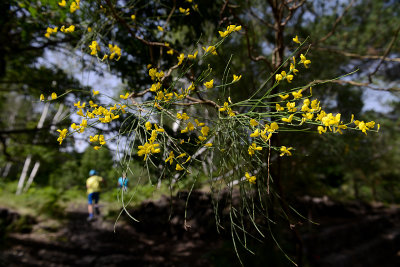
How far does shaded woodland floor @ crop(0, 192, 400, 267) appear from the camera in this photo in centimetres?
436

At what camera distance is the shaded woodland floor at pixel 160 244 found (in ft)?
14.3

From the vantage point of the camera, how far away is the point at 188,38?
2.33 meters

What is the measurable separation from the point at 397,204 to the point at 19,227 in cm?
1822

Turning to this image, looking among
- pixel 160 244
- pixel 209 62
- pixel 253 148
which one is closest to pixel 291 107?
pixel 253 148

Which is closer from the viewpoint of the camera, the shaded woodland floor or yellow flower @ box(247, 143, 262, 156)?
yellow flower @ box(247, 143, 262, 156)

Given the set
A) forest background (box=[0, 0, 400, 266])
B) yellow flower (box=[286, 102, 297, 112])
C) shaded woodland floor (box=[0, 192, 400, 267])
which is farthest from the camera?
shaded woodland floor (box=[0, 192, 400, 267])

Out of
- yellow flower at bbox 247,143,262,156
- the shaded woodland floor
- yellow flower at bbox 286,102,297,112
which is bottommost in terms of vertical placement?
the shaded woodland floor

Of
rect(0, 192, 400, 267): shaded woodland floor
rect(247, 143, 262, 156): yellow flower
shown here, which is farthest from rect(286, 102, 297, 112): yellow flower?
rect(0, 192, 400, 267): shaded woodland floor

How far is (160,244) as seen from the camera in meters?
5.41

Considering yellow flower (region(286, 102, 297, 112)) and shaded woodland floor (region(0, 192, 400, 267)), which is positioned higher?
yellow flower (region(286, 102, 297, 112))

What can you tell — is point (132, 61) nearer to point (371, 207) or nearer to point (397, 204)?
point (371, 207)

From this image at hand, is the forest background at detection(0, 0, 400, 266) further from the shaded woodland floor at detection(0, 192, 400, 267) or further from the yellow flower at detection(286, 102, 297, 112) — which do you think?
the shaded woodland floor at detection(0, 192, 400, 267)

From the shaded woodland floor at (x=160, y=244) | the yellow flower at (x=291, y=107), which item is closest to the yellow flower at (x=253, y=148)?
the yellow flower at (x=291, y=107)

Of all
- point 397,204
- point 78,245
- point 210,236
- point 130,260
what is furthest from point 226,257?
point 397,204
